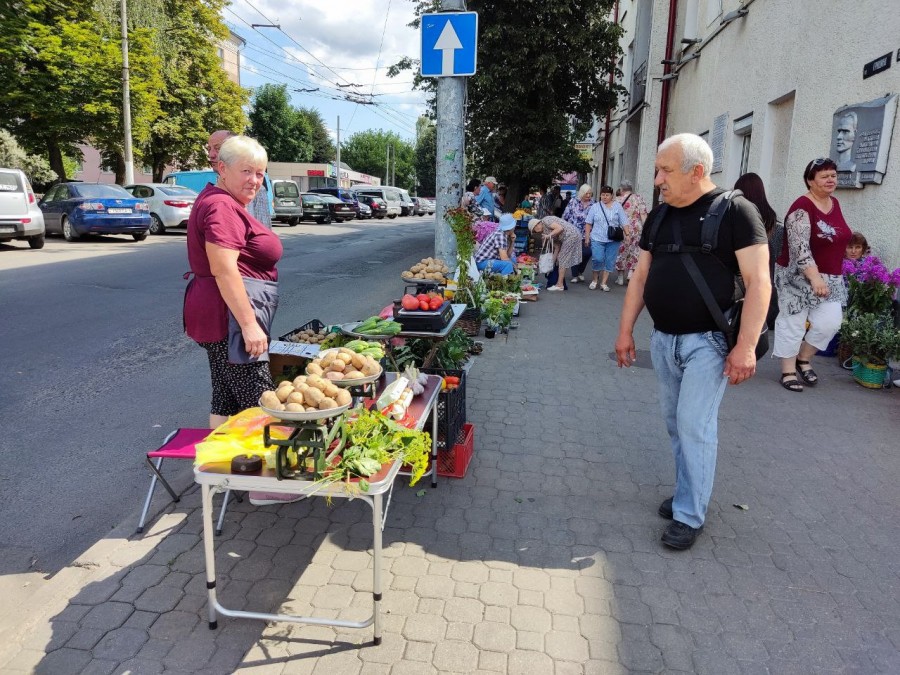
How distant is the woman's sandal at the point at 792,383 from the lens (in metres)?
6.18

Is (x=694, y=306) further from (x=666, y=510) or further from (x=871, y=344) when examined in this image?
(x=871, y=344)

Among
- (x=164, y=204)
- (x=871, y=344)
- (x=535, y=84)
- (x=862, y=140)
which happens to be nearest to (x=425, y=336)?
(x=871, y=344)

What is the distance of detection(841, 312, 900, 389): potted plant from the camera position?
6078 millimetres

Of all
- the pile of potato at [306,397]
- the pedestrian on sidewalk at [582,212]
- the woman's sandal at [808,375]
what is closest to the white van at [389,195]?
the pedestrian on sidewalk at [582,212]

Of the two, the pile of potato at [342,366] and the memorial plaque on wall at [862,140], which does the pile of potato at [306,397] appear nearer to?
the pile of potato at [342,366]

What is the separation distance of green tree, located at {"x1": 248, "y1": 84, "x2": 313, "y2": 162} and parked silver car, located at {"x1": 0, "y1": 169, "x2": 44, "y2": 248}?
51.8 meters

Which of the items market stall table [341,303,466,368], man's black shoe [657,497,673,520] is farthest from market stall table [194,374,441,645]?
man's black shoe [657,497,673,520]

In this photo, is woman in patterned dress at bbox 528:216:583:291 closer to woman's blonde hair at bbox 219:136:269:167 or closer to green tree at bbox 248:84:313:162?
woman's blonde hair at bbox 219:136:269:167

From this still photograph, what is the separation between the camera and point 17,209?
14.9 m

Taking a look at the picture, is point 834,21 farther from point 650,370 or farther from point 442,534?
point 442,534

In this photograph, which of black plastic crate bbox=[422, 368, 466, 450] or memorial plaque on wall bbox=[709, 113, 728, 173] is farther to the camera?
memorial plaque on wall bbox=[709, 113, 728, 173]

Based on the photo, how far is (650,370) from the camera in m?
6.94

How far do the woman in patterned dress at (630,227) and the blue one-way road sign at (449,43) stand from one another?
5.80 m

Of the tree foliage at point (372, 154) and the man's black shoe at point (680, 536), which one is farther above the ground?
the tree foliage at point (372, 154)
